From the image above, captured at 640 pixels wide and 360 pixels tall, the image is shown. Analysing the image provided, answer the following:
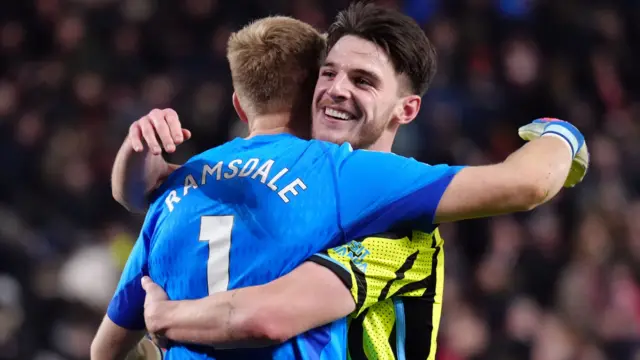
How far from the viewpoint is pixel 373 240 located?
2979mm

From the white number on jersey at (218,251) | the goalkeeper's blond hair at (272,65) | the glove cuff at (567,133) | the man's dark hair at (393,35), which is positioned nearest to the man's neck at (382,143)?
the man's dark hair at (393,35)

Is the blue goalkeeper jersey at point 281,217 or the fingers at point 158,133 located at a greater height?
the fingers at point 158,133

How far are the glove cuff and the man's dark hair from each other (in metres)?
0.51

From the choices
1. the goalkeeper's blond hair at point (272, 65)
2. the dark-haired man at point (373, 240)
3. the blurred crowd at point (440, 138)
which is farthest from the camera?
the blurred crowd at point (440, 138)

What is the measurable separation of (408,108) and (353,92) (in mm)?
263

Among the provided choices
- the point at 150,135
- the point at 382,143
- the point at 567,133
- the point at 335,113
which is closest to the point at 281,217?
the point at 150,135

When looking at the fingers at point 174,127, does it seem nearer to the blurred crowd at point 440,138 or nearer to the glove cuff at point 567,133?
the glove cuff at point 567,133

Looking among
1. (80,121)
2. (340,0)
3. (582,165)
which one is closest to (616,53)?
(340,0)

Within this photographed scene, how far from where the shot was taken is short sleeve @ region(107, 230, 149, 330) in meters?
3.19

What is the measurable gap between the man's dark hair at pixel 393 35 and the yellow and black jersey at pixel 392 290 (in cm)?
60

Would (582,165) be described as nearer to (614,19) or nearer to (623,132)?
(623,132)

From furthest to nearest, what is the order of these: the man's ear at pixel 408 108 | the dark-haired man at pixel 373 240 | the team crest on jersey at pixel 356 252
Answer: the man's ear at pixel 408 108, the team crest on jersey at pixel 356 252, the dark-haired man at pixel 373 240

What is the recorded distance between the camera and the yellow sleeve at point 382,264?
9.61ft

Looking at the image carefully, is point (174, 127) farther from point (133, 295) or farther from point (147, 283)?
point (133, 295)
